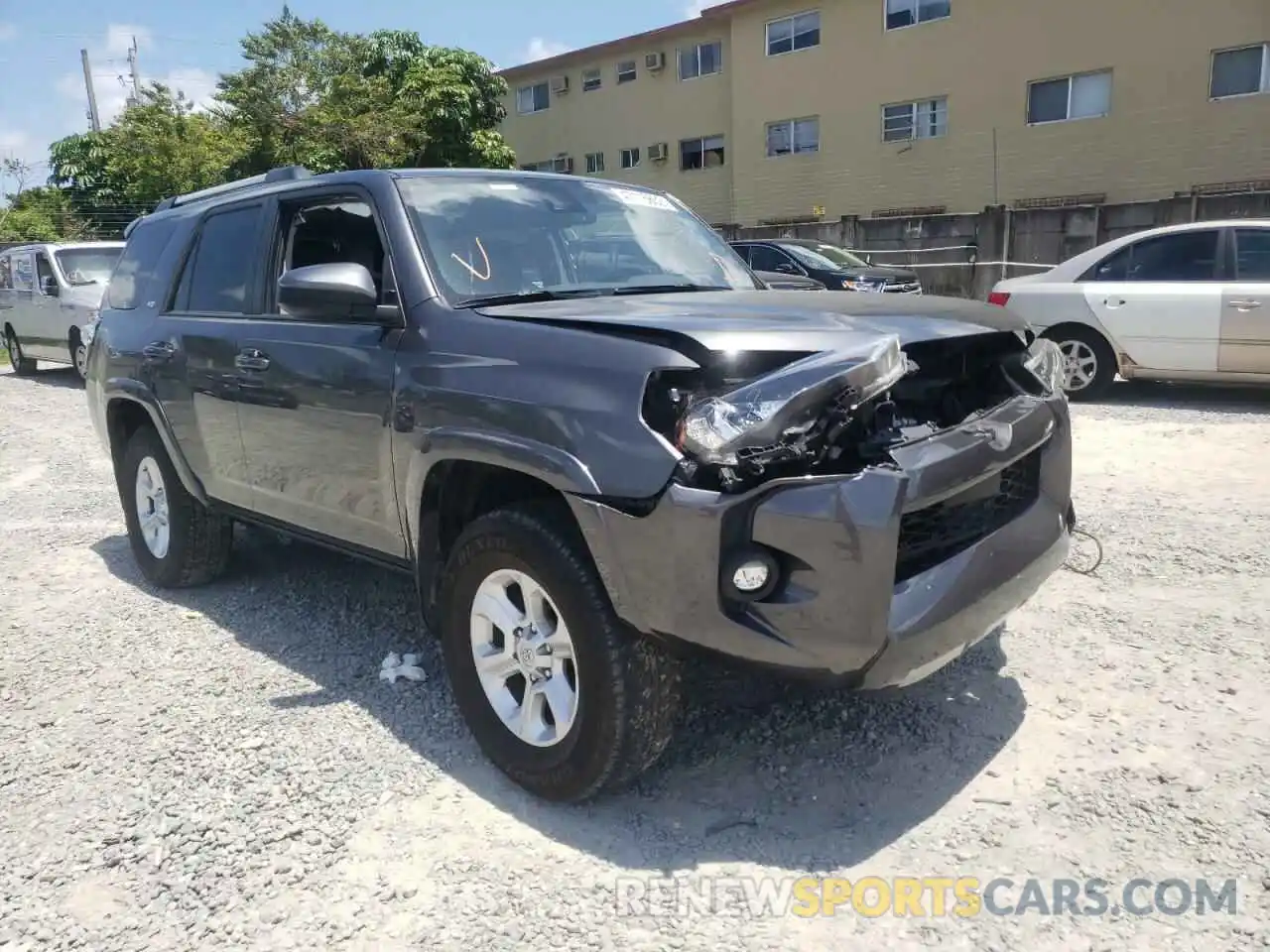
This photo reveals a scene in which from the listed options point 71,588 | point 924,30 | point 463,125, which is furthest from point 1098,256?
point 463,125

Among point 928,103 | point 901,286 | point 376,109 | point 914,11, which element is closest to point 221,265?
point 901,286

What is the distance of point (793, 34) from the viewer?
79.5 feet

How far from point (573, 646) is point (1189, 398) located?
824 centimetres

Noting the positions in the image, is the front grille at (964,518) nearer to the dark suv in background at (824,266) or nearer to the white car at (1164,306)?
the white car at (1164,306)

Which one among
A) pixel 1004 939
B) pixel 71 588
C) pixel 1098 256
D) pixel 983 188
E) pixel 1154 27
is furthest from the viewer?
pixel 983 188

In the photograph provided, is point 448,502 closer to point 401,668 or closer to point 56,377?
point 401,668

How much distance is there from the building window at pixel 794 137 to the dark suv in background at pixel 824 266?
10974 mm

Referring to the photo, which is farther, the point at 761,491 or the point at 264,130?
the point at 264,130

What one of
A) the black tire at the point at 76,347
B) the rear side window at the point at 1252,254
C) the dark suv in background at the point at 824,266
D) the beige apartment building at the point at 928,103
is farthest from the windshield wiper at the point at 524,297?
the beige apartment building at the point at 928,103

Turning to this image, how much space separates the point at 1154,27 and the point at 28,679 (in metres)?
22.1

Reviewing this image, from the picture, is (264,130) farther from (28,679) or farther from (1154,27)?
(28,679)

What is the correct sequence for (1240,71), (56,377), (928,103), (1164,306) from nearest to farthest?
(1164,306)
(56,377)
(1240,71)
(928,103)

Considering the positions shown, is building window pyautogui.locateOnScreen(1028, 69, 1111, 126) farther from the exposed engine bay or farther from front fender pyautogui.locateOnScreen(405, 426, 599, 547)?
front fender pyautogui.locateOnScreen(405, 426, 599, 547)

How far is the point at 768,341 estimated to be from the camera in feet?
8.14
